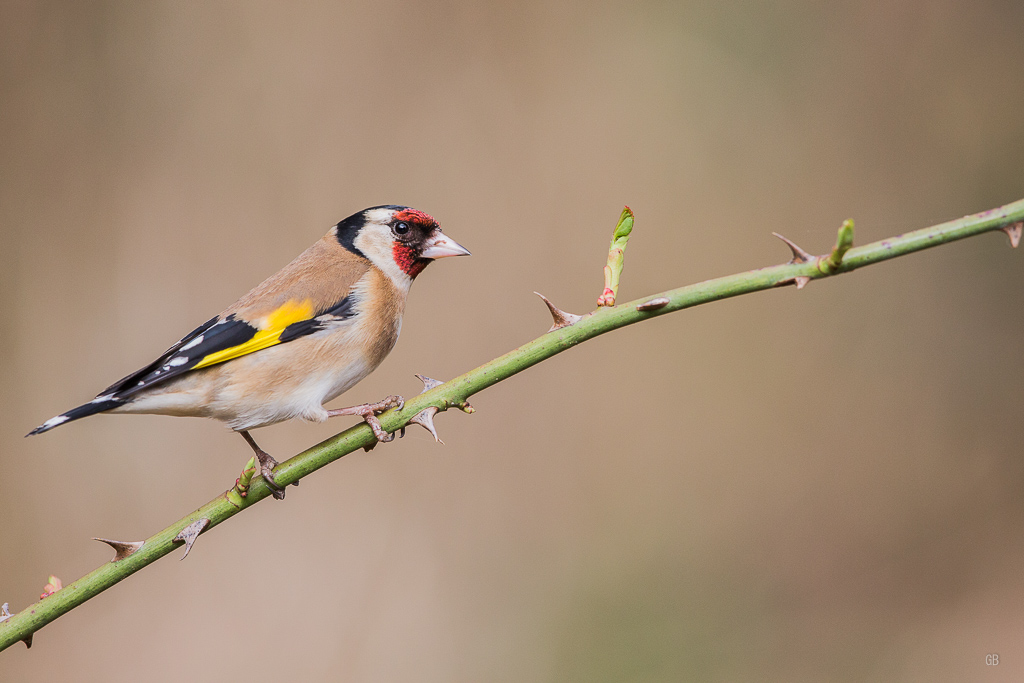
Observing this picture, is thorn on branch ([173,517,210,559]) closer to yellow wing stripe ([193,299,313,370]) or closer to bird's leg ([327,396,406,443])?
bird's leg ([327,396,406,443])

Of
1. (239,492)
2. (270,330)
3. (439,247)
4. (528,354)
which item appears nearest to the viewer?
(528,354)

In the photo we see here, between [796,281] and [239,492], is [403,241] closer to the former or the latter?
[239,492]

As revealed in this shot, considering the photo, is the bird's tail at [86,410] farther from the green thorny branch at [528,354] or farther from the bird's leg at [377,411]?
the bird's leg at [377,411]

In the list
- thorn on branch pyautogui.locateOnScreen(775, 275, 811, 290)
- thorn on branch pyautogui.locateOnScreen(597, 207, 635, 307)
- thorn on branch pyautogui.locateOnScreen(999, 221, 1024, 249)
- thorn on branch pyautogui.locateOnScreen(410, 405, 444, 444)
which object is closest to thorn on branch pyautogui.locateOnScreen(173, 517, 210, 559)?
thorn on branch pyautogui.locateOnScreen(410, 405, 444, 444)

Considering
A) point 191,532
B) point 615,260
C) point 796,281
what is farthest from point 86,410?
point 796,281

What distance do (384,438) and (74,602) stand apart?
→ 1.64 ft

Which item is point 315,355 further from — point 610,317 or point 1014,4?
point 1014,4

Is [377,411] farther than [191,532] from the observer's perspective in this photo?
Yes

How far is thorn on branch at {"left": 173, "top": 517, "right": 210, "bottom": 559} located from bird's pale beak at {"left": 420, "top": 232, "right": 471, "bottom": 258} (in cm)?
74

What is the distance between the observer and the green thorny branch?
0.99 metres

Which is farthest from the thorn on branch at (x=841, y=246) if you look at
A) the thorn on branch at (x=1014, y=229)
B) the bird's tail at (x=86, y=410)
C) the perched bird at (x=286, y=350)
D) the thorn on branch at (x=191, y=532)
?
the bird's tail at (x=86, y=410)

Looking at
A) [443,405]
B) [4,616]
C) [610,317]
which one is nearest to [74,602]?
[4,616]

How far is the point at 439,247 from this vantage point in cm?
176

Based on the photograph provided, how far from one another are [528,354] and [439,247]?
699mm
